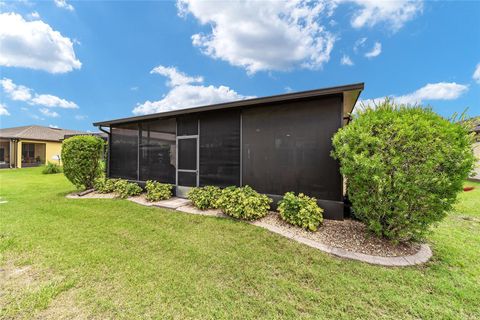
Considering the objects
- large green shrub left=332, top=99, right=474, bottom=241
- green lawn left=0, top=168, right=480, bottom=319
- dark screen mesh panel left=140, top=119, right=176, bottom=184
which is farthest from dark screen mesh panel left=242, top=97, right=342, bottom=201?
dark screen mesh panel left=140, top=119, right=176, bottom=184

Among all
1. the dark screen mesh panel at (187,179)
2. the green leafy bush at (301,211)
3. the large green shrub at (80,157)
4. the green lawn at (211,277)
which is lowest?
the green lawn at (211,277)

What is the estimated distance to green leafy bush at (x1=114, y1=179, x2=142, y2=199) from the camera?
6.95m

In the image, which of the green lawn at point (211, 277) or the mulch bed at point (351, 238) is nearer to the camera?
the green lawn at point (211, 277)

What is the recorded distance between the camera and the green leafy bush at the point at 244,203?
4594 millimetres

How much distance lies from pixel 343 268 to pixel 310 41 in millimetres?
9212

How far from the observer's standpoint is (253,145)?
5.33 meters

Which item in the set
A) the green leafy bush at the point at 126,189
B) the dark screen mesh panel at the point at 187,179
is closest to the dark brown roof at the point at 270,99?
the dark screen mesh panel at the point at 187,179

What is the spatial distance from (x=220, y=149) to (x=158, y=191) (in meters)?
2.58

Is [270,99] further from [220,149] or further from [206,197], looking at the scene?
[206,197]

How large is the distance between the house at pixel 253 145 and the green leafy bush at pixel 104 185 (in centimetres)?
69

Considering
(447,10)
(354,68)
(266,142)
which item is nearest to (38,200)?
(266,142)

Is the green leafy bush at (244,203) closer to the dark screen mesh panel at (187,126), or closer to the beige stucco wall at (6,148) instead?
the dark screen mesh panel at (187,126)

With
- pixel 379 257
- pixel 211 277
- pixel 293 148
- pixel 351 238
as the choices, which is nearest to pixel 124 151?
Answer: pixel 293 148

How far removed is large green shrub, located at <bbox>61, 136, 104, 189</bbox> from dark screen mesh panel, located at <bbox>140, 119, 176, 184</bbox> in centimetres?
196
